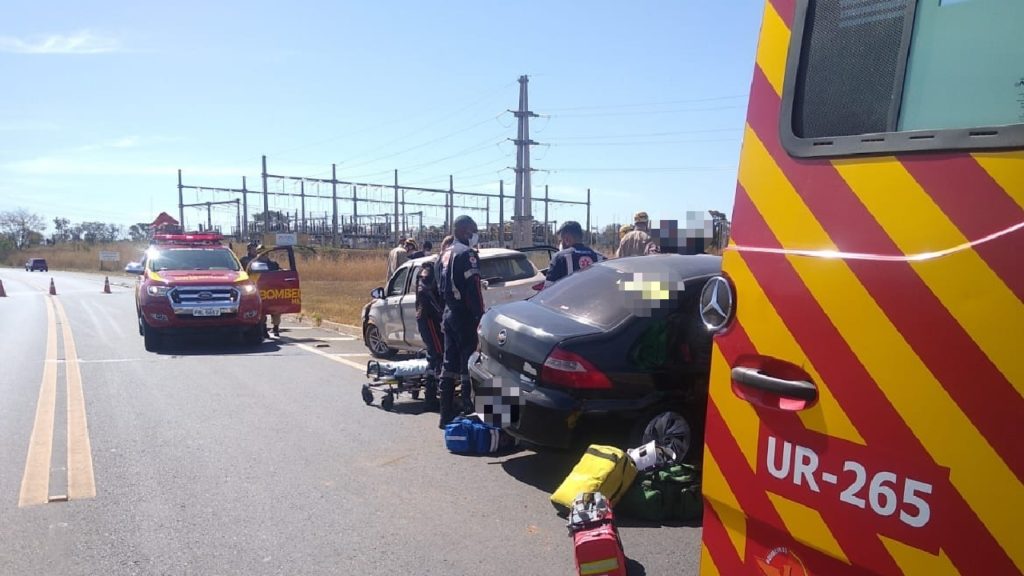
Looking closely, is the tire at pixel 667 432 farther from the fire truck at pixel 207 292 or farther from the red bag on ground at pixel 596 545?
the fire truck at pixel 207 292

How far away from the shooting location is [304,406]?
308 inches

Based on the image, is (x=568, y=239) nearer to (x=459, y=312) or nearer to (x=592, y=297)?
(x=459, y=312)

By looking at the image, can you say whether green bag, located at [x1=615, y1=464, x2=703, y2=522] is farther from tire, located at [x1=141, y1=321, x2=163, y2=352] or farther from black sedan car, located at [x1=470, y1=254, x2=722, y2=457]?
tire, located at [x1=141, y1=321, x2=163, y2=352]

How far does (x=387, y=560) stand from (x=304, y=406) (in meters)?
Result: 4.06

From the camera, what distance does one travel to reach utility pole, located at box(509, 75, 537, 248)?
119 feet

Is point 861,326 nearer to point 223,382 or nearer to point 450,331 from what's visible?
point 450,331

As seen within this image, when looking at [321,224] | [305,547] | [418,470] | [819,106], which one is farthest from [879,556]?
[321,224]

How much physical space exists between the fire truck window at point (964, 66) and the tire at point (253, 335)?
40.8ft

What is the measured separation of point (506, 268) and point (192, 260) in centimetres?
715

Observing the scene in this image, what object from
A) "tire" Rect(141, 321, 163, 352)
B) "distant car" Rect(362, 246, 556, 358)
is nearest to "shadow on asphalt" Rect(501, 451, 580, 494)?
"distant car" Rect(362, 246, 556, 358)

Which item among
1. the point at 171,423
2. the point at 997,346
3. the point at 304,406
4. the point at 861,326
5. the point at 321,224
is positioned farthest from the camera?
the point at 321,224

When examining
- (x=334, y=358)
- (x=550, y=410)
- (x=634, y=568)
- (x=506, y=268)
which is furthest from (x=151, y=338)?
(x=634, y=568)

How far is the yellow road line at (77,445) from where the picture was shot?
5.23 m

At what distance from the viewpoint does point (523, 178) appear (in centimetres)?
3716
